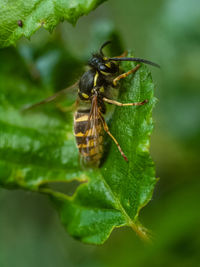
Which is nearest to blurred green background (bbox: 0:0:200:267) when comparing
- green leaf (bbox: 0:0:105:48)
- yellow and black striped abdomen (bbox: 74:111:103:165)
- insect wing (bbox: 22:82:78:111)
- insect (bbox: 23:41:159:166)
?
insect wing (bbox: 22:82:78:111)

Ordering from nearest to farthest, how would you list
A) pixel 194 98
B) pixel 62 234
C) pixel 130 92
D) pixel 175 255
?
pixel 175 255, pixel 130 92, pixel 194 98, pixel 62 234

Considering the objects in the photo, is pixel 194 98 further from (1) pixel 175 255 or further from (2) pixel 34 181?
(1) pixel 175 255

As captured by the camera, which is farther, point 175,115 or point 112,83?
point 175,115

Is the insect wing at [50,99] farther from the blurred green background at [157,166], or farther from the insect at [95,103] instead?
the insect at [95,103]

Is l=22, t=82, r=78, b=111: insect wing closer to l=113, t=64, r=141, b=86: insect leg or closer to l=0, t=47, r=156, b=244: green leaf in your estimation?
l=0, t=47, r=156, b=244: green leaf

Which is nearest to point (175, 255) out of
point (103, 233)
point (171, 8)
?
point (103, 233)

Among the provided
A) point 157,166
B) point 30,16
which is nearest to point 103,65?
point 30,16
